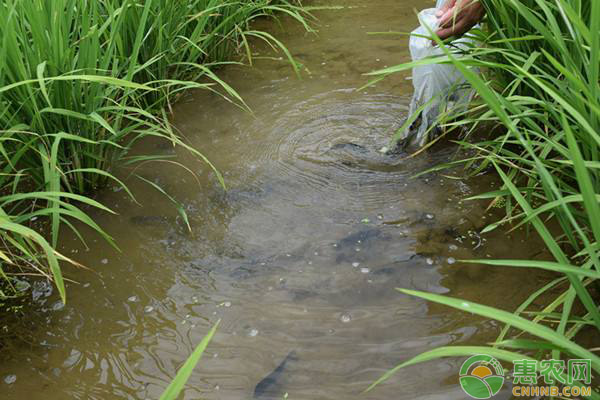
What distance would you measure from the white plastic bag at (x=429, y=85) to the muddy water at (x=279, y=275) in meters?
0.12

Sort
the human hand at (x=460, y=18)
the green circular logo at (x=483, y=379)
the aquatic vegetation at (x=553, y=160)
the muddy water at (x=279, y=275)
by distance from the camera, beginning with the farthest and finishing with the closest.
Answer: the human hand at (x=460, y=18), the muddy water at (x=279, y=275), the green circular logo at (x=483, y=379), the aquatic vegetation at (x=553, y=160)

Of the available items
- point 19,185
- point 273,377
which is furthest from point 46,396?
point 19,185

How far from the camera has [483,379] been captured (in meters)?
1.33

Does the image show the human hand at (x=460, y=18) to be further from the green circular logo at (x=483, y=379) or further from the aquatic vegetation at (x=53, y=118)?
the green circular logo at (x=483, y=379)

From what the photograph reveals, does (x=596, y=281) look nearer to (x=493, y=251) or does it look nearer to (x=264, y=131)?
(x=493, y=251)

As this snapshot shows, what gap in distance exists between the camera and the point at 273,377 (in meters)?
1.43

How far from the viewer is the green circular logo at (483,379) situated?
1.32 meters

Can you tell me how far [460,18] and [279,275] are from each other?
0.98 metres

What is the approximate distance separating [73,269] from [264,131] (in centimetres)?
96

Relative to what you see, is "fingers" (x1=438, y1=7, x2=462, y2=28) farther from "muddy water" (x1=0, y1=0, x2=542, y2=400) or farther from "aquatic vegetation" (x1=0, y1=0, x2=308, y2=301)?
"aquatic vegetation" (x1=0, y1=0, x2=308, y2=301)

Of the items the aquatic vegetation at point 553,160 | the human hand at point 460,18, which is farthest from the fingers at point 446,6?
the aquatic vegetation at point 553,160

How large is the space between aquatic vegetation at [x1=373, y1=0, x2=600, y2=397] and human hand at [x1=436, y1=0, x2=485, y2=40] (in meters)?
0.05

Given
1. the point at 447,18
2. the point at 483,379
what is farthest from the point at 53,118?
the point at 483,379

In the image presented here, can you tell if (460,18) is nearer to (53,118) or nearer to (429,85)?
(429,85)
